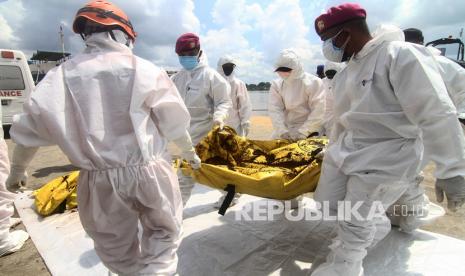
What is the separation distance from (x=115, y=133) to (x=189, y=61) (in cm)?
189

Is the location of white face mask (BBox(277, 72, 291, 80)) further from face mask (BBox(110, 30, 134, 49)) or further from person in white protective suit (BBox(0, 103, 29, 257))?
person in white protective suit (BBox(0, 103, 29, 257))

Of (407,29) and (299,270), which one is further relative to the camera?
(407,29)

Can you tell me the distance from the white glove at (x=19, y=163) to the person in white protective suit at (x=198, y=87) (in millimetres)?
1742

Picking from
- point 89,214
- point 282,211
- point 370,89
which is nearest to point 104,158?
point 89,214

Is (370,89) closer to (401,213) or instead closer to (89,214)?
(401,213)

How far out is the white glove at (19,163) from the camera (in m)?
1.62

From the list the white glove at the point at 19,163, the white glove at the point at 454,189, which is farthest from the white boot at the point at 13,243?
the white glove at the point at 454,189

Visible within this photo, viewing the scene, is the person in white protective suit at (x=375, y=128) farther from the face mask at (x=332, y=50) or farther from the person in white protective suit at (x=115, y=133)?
the person in white protective suit at (x=115, y=133)

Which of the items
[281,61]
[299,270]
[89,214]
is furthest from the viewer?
[281,61]

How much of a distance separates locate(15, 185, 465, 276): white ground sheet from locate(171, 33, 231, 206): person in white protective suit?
107cm

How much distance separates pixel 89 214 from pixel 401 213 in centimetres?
260

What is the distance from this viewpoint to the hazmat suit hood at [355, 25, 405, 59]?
1.81m

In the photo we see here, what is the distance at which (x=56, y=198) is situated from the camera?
3523 millimetres

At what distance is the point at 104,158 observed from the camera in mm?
1441
